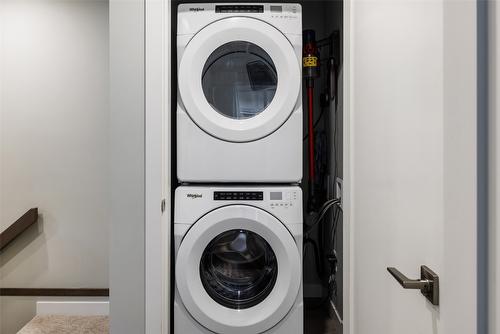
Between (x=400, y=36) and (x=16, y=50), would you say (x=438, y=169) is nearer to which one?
(x=400, y=36)

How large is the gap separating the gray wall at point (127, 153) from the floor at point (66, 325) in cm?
79

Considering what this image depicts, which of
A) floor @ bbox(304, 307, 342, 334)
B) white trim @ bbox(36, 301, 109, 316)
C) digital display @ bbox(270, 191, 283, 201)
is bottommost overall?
floor @ bbox(304, 307, 342, 334)

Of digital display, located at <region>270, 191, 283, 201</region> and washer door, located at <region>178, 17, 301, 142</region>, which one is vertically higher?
washer door, located at <region>178, 17, 301, 142</region>

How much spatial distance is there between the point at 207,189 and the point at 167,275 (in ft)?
1.39

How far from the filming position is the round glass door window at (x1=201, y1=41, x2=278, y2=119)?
1.97 meters

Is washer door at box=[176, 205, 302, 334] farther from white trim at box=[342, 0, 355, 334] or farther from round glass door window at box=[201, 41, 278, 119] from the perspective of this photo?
round glass door window at box=[201, 41, 278, 119]

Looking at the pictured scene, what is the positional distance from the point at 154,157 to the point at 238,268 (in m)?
0.71

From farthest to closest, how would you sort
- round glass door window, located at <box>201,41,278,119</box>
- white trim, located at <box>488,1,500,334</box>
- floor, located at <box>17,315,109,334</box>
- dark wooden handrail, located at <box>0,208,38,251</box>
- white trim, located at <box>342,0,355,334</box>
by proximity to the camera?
1. dark wooden handrail, located at <box>0,208,38,251</box>
2. floor, located at <box>17,315,109,334</box>
3. round glass door window, located at <box>201,41,278,119</box>
4. white trim, located at <box>342,0,355,334</box>
5. white trim, located at <box>488,1,500,334</box>

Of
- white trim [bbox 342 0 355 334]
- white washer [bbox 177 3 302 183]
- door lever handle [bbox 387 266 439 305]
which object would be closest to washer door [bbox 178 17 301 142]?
white washer [bbox 177 3 302 183]

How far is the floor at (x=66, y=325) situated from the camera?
2.27 metres

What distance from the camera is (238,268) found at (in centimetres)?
197

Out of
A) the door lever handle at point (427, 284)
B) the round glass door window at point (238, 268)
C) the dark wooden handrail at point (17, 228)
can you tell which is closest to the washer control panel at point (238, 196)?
the round glass door window at point (238, 268)

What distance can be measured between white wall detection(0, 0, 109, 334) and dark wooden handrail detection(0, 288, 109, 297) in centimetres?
3

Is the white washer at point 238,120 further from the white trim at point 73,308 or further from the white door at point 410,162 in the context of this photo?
the white trim at point 73,308
